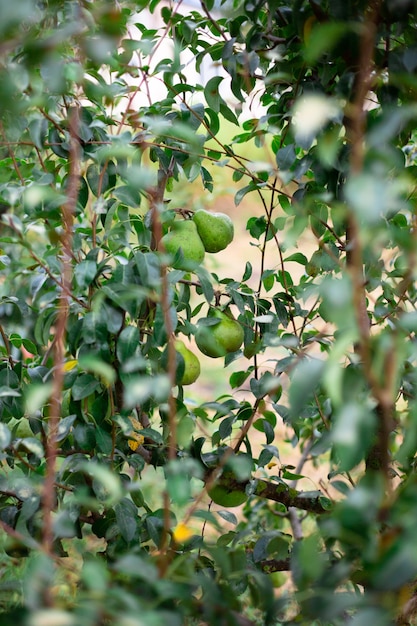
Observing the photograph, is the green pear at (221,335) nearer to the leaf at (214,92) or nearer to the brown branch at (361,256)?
the brown branch at (361,256)

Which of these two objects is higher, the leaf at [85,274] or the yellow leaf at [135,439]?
the leaf at [85,274]

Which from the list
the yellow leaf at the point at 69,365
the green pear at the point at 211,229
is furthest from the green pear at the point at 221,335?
the yellow leaf at the point at 69,365

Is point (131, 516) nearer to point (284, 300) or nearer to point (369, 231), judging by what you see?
point (284, 300)

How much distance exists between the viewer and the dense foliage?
482 mm

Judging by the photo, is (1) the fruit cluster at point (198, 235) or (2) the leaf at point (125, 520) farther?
(1) the fruit cluster at point (198, 235)

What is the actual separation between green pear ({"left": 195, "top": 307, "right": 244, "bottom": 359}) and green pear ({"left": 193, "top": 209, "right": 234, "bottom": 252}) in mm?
113

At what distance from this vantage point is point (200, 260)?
3.51 feet

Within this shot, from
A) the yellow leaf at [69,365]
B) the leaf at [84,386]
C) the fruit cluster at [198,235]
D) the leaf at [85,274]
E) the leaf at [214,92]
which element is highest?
the leaf at [214,92]

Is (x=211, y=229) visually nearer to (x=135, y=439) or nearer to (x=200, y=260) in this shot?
(x=200, y=260)

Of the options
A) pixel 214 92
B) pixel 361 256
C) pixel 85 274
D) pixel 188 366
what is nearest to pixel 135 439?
pixel 188 366

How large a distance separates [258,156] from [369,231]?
347 centimetres

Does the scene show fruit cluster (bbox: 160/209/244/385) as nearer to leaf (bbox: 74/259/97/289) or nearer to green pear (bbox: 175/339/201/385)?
green pear (bbox: 175/339/201/385)

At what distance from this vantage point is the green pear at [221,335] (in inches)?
40.5

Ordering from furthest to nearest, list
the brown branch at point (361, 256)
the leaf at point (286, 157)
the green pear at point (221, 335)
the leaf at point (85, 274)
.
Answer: the green pear at point (221, 335) → the leaf at point (286, 157) → the leaf at point (85, 274) → the brown branch at point (361, 256)
